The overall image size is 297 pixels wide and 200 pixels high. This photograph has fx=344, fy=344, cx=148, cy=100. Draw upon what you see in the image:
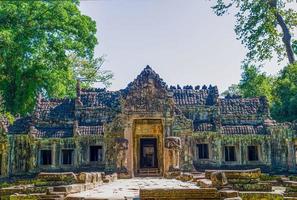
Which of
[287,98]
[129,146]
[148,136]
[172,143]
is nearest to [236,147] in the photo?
[172,143]

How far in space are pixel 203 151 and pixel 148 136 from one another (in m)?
3.62

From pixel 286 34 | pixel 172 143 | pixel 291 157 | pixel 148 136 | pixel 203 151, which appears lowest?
pixel 291 157

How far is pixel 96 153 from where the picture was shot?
71.4 ft

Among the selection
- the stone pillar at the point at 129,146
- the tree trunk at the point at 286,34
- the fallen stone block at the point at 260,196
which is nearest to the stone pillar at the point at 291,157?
the tree trunk at the point at 286,34

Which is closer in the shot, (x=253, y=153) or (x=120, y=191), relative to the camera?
(x=120, y=191)

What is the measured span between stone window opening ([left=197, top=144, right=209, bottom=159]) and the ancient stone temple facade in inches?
2.4

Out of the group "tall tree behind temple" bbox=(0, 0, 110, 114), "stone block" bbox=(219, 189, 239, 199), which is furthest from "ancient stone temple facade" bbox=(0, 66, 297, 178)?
"stone block" bbox=(219, 189, 239, 199)

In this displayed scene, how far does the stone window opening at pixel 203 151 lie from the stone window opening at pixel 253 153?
2743 millimetres

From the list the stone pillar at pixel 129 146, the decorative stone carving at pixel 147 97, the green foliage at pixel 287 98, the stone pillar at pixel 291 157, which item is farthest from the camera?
the green foliage at pixel 287 98

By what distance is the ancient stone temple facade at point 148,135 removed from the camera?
66.0 ft

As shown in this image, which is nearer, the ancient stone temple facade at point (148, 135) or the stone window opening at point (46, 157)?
the ancient stone temple facade at point (148, 135)

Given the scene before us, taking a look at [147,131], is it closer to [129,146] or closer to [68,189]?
[129,146]

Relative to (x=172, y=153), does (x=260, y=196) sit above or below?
below

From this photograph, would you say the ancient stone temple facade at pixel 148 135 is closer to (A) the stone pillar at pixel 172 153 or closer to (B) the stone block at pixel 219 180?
(A) the stone pillar at pixel 172 153
